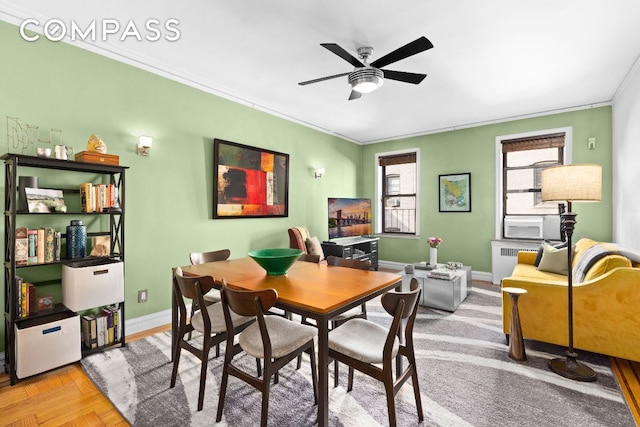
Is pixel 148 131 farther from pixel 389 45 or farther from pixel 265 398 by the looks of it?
pixel 265 398

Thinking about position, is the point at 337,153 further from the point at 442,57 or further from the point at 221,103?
the point at 442,57

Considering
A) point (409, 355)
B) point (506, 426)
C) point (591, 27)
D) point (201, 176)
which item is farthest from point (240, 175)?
point (591, 27)

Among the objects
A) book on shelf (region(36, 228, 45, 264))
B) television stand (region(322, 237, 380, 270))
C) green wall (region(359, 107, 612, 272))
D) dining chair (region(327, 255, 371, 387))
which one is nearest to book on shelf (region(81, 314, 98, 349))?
book on shelf (region(36, 228, 45, 264))

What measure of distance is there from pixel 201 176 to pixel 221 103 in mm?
993

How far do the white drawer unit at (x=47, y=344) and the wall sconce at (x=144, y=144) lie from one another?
5.23 ft

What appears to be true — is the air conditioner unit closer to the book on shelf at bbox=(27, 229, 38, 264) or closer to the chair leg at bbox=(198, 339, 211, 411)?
the chair leg at bbox=(198, 339, 211, 411)

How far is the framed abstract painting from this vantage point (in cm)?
384

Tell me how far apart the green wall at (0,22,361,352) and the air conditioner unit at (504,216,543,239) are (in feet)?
12.5

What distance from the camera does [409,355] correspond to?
67.0 inches

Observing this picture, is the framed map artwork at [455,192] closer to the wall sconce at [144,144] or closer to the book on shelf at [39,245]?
the wall sconce at [144,144]

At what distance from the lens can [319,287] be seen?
1.82 meters

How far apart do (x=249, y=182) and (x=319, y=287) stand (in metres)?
2.71

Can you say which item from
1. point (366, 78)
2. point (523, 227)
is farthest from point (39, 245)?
point (523, 227)

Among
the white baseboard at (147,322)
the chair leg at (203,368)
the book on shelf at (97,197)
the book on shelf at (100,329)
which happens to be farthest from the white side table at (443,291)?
the book on shelf at (97,197)
